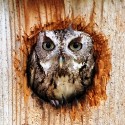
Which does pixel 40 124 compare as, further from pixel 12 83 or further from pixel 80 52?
pixel 80 52

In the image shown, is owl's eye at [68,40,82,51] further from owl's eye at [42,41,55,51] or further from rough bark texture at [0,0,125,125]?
rough bark texture at [0,0,125,125]

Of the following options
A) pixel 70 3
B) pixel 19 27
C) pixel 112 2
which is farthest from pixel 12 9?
pixel 112 2

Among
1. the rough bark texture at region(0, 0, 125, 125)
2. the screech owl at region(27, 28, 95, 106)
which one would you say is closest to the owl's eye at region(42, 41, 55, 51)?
the screech owl at region(27, 28, 95, 106)

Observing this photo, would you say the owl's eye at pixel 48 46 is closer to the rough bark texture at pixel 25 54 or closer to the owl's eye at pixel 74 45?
the owl's eye at pixel 74 45

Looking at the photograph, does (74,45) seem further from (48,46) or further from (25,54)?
(25,54)

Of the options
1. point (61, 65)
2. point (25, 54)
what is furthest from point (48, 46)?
point (25, 54)

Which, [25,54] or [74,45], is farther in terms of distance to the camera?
[74,45]
